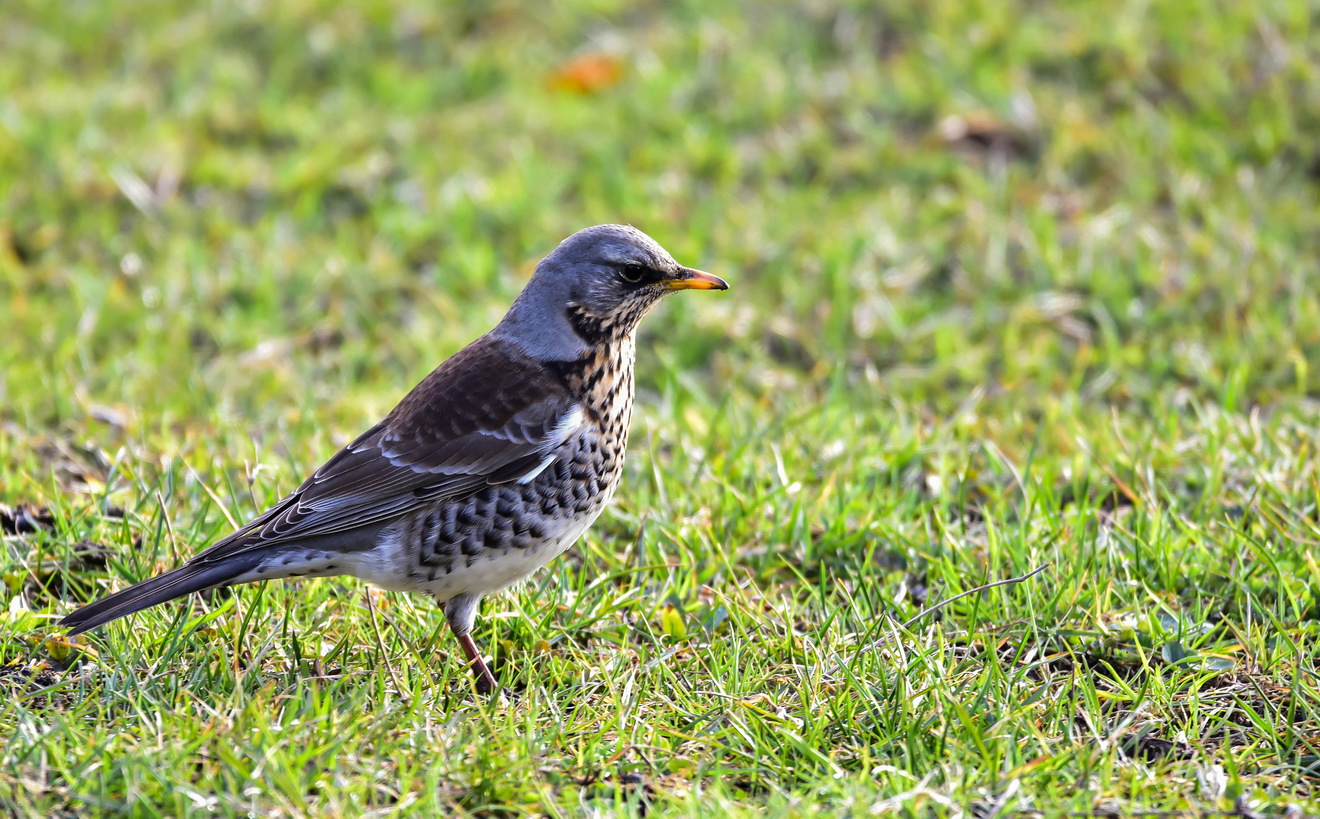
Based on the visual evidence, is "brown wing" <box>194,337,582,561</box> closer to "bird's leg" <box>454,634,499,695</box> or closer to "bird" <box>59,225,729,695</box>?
"bird" <box>59,225,729,695</box>

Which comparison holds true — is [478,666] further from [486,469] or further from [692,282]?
[692,282]

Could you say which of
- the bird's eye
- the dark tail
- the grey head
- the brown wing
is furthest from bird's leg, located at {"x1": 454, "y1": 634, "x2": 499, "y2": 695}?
the bird's eye

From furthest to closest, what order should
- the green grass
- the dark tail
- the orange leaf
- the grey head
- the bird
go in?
the orange leaf, the grey head, the bird, the dark tail, the green grass

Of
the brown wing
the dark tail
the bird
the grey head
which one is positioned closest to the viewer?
the dark tail

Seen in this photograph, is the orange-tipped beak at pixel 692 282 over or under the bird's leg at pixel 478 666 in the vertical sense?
over

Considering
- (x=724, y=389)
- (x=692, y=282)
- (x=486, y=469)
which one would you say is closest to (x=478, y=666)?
(x=486, y=469)

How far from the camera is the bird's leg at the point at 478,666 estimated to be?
4262 mm

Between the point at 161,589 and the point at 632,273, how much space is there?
1.75m

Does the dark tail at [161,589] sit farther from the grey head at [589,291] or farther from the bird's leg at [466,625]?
the grey head at [589,291]

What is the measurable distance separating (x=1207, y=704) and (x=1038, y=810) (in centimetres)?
80

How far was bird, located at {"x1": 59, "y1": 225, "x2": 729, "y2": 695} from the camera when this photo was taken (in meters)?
4.25

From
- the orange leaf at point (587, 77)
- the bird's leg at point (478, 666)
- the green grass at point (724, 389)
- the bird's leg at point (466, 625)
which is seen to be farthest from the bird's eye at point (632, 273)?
the orange leaf at point (587, 77)

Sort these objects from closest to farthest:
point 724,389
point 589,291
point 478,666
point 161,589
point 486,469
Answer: point 161,589, point 478,666, point 486,469, point 589,291, point 724,389

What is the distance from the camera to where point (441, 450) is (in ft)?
14.8
